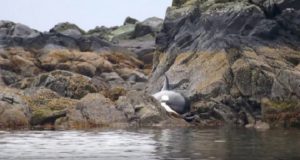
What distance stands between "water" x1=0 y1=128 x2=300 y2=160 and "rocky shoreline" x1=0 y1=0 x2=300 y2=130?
4469 millimetres

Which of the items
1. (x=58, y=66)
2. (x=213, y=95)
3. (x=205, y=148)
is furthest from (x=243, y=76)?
(x=58, y=66)

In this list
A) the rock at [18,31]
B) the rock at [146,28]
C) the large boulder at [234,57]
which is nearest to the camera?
the large boulder at [234,57]

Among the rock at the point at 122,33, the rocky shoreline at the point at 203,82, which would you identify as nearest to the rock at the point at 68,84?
the rocky shoreline at the point at 203,82

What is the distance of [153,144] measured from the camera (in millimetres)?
26438

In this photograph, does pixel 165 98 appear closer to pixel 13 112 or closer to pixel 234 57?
pixel 234 57

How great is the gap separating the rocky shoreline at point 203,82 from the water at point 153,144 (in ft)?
14.7

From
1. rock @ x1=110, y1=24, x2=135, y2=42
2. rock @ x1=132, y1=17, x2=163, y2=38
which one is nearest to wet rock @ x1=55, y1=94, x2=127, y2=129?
rock @ x1=110, y1=24, x2=135, y2=42

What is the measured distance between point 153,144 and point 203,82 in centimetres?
1734

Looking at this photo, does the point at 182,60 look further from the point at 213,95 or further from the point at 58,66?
the point at 58,66

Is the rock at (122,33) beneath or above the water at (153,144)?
above

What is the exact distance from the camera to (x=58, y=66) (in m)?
60.7

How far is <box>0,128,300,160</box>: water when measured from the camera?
22125 millimetres

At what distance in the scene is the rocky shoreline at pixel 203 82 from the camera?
3862 centimetres

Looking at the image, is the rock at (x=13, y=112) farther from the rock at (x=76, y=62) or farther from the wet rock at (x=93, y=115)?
the rock at (x=76, y=62)
